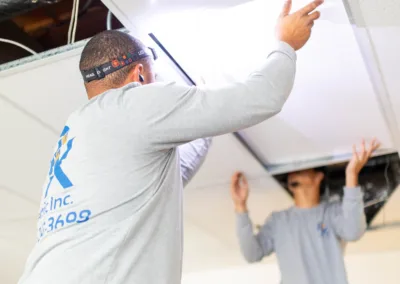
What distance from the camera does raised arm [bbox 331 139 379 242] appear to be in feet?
5.73

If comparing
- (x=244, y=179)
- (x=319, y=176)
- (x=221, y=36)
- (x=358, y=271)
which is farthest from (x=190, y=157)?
(x=358, y=271)

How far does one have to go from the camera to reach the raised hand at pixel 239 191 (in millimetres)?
1983

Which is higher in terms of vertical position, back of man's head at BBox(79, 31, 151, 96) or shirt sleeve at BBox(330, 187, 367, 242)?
back of man's head at BBox(79, 31, 151, 96)

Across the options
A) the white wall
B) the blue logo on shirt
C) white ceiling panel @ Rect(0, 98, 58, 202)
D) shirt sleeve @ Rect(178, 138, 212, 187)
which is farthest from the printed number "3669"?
the white wall

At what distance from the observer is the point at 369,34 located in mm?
1324

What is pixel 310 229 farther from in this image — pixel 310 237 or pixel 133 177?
pixel 133 177

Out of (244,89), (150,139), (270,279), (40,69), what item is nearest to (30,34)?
(40,69)

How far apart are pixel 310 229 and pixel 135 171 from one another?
1.02 meters

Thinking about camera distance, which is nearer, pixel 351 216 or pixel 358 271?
pixel 351 216

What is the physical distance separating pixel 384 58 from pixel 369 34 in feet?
0.42

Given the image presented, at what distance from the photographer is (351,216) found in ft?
5.75

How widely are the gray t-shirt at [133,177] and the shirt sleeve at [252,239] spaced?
0.82m

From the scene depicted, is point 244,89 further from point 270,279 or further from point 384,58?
point 270,279

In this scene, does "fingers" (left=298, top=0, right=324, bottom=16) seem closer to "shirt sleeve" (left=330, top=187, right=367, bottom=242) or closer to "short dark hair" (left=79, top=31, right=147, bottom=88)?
"short dark hair" (left=79, top=31, right=147, bottom=88)
